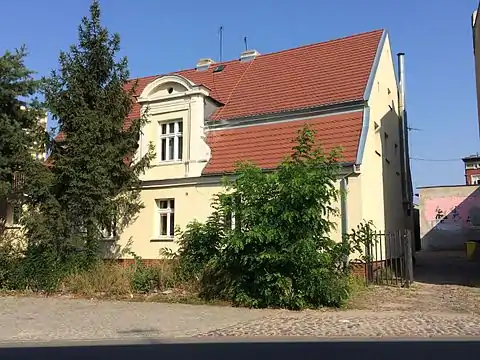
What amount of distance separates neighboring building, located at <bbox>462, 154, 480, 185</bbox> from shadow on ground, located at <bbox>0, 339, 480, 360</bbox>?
63347 mm

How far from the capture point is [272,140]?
20297mm

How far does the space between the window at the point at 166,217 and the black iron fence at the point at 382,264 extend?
771cm

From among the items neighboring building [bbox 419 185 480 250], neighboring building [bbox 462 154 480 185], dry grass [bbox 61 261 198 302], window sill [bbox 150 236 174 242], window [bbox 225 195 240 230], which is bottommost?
dry grass [bbox 61 261 198 302]

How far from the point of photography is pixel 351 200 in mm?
18281

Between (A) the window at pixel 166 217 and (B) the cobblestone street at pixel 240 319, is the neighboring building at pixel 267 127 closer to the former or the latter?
(A) the window at pixel 166 217

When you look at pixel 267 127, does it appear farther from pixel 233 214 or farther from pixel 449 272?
pixel 449 272

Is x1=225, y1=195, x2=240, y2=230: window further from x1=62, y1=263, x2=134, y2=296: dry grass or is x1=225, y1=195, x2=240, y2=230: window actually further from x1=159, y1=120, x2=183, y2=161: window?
x1=159, y1=120, x2=183, y2=161: window

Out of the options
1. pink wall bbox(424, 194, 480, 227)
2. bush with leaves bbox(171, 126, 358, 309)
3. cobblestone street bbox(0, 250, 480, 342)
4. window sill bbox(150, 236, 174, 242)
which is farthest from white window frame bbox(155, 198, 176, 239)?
pink wall bbox(424, 194, 480, 227)

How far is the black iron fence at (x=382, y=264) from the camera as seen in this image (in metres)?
17.7

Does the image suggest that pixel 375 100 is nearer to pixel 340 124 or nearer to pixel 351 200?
pixel 340 124

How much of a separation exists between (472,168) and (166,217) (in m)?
56.0

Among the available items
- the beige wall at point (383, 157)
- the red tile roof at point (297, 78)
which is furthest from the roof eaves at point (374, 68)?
the beige wall at point (383, 157)

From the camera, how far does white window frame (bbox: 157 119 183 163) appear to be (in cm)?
2198

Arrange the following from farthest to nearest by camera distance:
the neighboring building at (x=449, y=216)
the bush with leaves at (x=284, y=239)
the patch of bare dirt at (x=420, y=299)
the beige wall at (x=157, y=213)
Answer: the neighboring building at (x=449, y=216) → the beige wall at (x=157, y=213) → the bush with leaves at (x=284, y=239) → the patch of bare dirt at (x=420, y=299)
